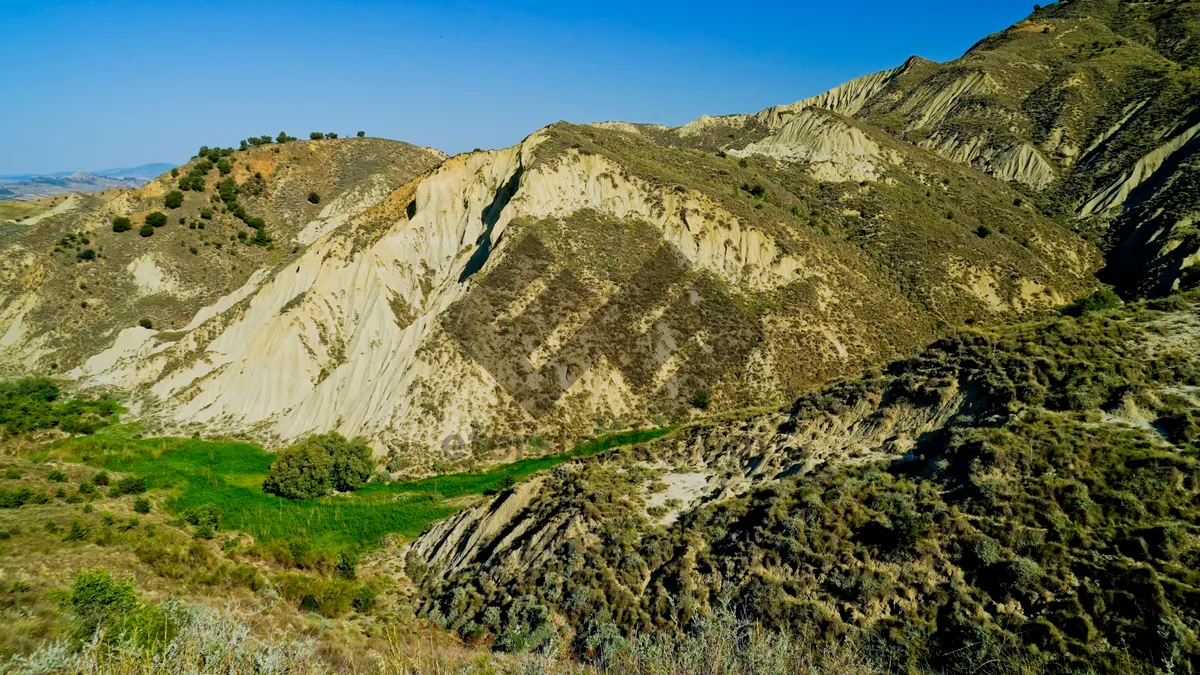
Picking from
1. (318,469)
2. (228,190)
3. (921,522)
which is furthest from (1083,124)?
(228,190)

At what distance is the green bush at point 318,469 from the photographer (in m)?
32.4

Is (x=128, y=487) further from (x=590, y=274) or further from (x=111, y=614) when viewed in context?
(x=590, y=274)

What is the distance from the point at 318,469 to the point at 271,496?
2.93 meters

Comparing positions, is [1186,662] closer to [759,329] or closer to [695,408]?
[695,408]

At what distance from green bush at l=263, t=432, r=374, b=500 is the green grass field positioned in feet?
2.11

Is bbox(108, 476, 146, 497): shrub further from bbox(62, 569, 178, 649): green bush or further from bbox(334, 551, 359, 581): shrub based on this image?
bbox(62, 569, 178, 649): green bush

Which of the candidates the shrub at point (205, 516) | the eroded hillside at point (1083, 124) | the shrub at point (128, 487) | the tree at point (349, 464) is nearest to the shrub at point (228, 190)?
the shrub at point (128, 487)

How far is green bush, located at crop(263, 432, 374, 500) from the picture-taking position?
3238 centimetres

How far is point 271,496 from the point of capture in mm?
32281

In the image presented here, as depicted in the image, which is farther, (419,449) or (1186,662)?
(419,449)

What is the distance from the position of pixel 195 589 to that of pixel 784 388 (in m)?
35.9

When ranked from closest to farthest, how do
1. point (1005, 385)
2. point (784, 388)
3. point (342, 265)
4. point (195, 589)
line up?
point (195, 589) < point (1005, 385) < point (784, 388) < point (342, 265)

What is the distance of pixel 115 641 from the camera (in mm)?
10797

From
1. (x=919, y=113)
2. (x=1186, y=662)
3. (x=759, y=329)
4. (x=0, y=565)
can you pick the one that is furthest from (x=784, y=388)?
(x=919, y=113)
